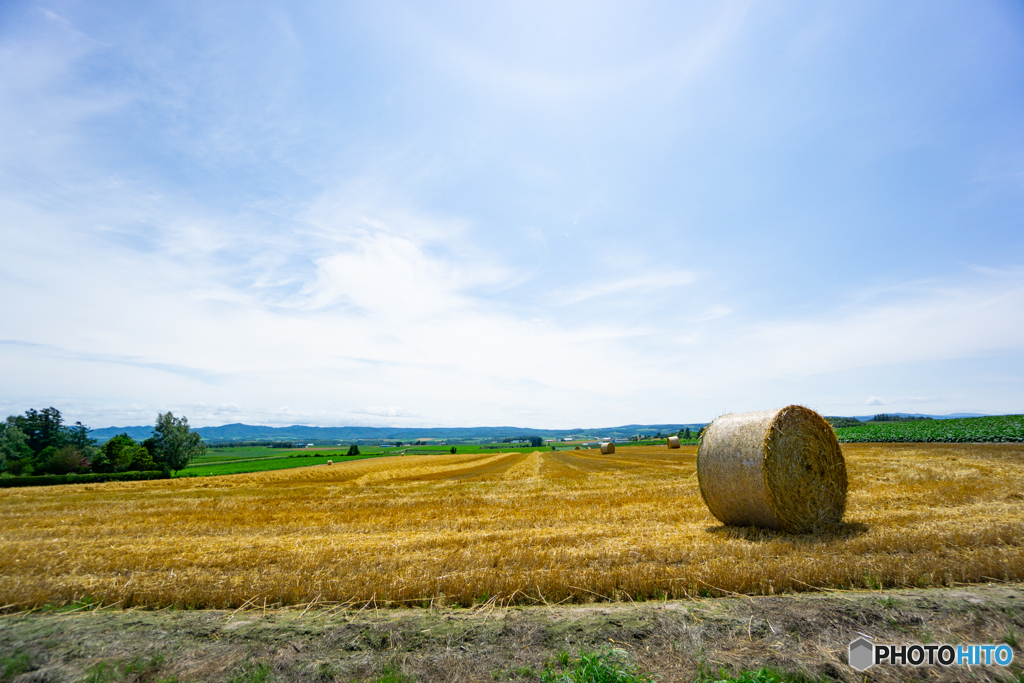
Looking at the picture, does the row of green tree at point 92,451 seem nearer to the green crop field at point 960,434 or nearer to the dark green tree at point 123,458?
the dark green tree at point 123,458

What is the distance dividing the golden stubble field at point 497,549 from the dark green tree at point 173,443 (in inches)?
1515

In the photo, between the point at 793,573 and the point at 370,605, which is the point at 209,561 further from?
the point at 793,573

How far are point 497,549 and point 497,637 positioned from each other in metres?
3.26

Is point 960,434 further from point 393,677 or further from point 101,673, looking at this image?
point 101,673

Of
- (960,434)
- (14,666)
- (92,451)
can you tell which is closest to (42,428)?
(92,451)

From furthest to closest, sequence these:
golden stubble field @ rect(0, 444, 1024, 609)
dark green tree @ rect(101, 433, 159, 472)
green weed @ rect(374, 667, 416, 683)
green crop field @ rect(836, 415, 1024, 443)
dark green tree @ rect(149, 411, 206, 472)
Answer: dark green tree @ rect(149, 411, 206, 472)
dark green tree @ rect(101, 433, 159, 472)
green crop field @ rect(836, 415, 1024, 443)
golden stubble field @ rect(0, 444, 1024, 609)
green weed @ rect(374, 667, 416, 683)

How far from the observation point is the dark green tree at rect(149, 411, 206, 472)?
153 feet

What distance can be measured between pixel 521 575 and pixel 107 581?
5664 mm

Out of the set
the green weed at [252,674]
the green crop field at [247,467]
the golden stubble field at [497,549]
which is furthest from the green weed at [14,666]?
the green crop field at [247,467]

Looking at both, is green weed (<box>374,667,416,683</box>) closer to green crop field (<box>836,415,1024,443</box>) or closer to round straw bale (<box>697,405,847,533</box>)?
round straw bale (<box>697,405,847,533</box>)

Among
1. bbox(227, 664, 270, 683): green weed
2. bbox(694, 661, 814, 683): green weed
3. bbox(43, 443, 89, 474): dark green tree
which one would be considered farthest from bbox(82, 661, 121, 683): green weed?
bbox(43, 443, 89, 474): dark green tree

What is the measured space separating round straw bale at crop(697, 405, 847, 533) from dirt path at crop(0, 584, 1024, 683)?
374cm

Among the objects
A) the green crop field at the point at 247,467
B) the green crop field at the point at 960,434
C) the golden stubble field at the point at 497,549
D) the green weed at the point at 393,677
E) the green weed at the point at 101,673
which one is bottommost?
the green crop field at the point at 247,467

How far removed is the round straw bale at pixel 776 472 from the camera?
28.8 feet
